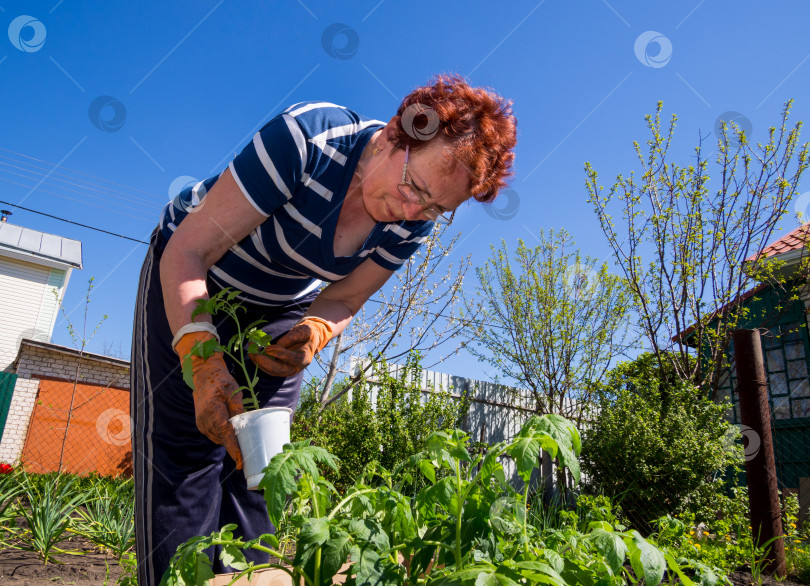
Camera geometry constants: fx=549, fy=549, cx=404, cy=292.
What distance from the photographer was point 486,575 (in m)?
0.78

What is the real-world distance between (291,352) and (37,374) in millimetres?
12206

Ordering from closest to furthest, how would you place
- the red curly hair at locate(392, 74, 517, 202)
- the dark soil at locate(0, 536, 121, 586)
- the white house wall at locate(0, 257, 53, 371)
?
the red curly hair at locate(392, 74, 517, 202) < the dark soil at locate(0, 536, 121, 586) < the white house wall at locate(0, 257, 53, 371)

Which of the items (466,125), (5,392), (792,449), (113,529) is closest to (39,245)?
(5,392)

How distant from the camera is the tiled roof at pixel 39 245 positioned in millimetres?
14898

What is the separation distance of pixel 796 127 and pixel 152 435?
816cm

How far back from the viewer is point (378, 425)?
516cm

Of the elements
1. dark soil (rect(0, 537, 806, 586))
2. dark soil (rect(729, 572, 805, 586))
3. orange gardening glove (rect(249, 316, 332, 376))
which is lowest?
dark soil (rect(729, 572, 805, 586))

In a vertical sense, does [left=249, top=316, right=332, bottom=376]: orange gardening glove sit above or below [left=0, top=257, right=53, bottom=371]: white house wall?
below

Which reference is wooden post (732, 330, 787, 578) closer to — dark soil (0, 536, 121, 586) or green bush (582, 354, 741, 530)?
green bush (582, 354, 741, 530)

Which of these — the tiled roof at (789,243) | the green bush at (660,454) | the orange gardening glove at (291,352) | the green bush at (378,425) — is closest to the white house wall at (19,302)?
the green bush at (378,425)

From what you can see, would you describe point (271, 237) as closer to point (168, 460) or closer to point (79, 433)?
point (168, 460)

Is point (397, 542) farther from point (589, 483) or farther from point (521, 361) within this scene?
point (521, 361)

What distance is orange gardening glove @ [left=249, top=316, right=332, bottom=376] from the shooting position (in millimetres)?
1392

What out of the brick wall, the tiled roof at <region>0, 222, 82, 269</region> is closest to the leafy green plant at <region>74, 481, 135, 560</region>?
the brick wall
